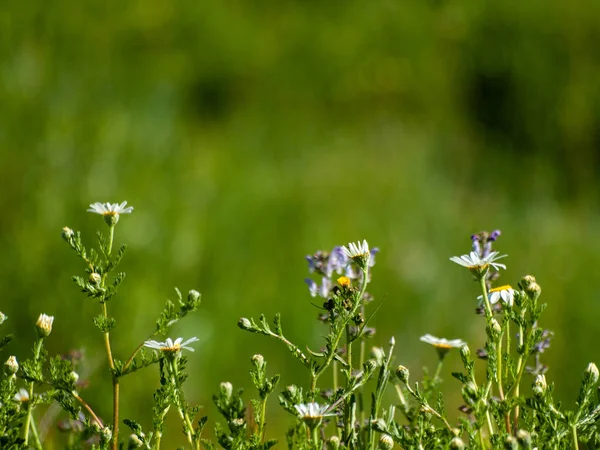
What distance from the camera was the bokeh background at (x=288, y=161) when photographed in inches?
109

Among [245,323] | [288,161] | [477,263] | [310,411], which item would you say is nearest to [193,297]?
[245,323]

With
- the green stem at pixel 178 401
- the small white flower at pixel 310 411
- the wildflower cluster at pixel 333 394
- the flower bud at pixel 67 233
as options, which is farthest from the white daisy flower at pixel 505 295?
the flower bud at pixel 67 233

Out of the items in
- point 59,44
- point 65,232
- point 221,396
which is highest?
point 65,232

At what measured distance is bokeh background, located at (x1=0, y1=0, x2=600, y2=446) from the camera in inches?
109

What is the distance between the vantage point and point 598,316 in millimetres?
3594

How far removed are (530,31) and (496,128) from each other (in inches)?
41.4

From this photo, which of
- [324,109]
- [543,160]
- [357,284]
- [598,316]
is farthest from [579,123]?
[357,284]

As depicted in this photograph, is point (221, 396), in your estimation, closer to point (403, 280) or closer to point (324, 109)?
point (403, 280)

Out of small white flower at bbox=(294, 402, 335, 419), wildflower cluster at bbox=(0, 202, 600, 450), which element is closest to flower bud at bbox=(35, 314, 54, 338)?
wildflower cluster at bbox=(0, 202, 600, 450)

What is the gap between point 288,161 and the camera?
16.7ft

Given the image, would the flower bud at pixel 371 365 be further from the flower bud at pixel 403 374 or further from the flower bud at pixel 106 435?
the flower bud at pixel 106 435

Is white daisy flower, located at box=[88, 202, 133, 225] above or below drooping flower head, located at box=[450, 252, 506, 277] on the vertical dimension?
above

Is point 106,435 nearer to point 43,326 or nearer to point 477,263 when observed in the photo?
point 43,326

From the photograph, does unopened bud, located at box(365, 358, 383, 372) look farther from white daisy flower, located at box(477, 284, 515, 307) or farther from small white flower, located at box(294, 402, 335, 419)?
white daisy flower, located at box(477, 284, 515, 307)
